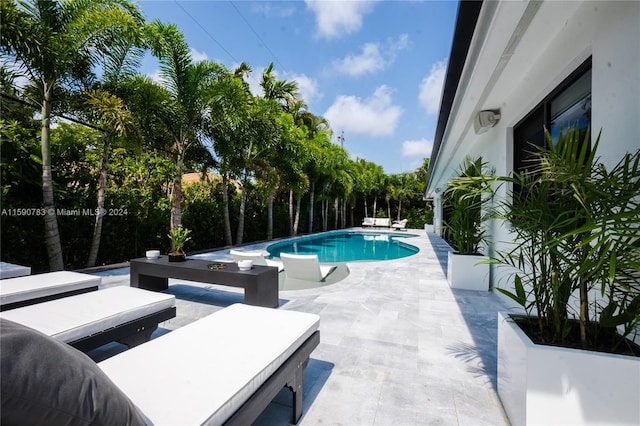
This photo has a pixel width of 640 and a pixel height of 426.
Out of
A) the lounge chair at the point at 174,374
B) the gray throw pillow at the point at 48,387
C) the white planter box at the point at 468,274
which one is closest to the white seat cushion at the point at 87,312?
the lounge chair at the point at 174,374

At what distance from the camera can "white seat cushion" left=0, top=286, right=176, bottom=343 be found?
2498 mm

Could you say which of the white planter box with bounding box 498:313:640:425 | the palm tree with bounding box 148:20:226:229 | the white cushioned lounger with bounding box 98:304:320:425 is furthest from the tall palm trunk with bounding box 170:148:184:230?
the white planter box with bounding box 498:313:640:425

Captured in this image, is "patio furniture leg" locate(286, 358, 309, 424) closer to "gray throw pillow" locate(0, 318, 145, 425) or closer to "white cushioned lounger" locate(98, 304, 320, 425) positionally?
"white cushioned lounger" locate(98, 304, 320, 425)

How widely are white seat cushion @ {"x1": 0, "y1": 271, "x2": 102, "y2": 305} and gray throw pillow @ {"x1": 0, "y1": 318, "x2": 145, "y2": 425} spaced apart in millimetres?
3417

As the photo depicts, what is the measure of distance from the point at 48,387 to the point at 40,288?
3761 mm

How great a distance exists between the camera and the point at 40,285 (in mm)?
3727

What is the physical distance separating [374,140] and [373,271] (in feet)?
96.8

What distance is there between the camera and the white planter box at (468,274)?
5.88 meters

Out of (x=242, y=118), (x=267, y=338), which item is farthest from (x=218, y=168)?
(x=267, y=338)

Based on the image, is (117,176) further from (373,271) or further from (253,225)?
(373,271)

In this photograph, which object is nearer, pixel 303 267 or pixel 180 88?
pixel 303 267

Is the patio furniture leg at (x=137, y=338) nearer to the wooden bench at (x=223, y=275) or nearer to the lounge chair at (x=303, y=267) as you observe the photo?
the wooden bench at (x=223, y=275)

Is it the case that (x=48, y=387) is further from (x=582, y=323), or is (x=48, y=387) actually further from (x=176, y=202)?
(x=176, y=202)

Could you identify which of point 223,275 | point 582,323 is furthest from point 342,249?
point 582,323
